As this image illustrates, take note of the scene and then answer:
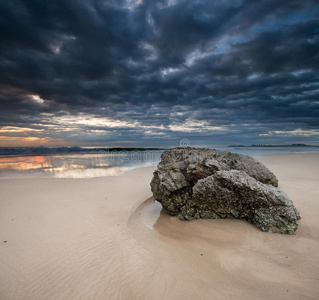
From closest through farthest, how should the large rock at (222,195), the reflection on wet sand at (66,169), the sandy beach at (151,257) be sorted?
the sandy beach at (151,257) → the large rock at (222,195) → the reflection on wet sand at (66,169)

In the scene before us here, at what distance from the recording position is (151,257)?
357 cm

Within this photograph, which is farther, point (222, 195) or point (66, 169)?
point (66, 169)

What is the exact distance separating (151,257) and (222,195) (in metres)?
2.20

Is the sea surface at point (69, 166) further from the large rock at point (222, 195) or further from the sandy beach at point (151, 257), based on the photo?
the large rock at point (222, 195)

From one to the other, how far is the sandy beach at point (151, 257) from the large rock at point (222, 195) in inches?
10.2

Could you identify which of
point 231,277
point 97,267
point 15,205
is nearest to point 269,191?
point 231,277

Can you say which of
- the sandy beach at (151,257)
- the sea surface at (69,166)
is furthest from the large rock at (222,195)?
the sea surface at (69,166)

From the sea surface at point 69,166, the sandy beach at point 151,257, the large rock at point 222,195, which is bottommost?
the sea surface at point 69,166

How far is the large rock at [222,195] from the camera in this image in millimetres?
4070

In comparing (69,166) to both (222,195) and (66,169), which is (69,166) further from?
(222,195)

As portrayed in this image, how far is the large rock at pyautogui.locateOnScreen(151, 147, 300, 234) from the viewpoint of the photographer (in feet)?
13.4

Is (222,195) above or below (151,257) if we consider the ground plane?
above

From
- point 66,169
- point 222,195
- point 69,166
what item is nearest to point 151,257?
→ point 222,195

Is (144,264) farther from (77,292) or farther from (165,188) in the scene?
(165,188)
